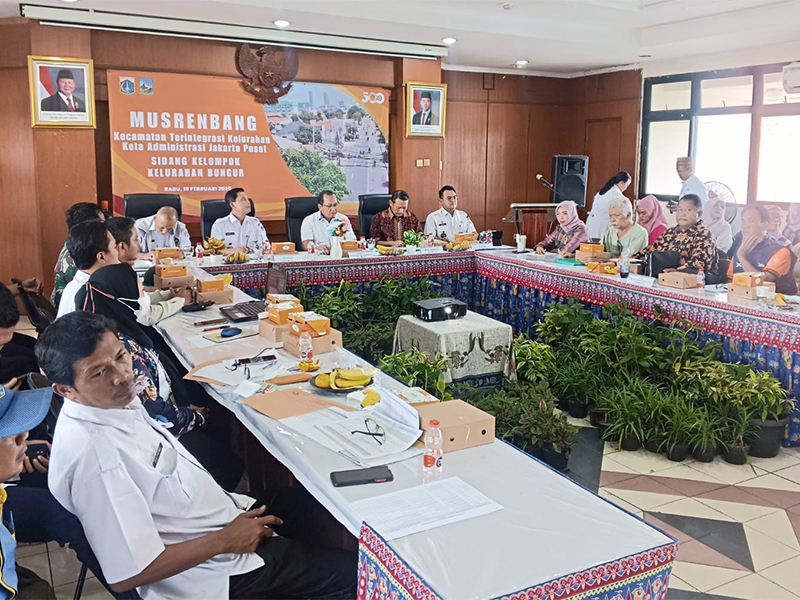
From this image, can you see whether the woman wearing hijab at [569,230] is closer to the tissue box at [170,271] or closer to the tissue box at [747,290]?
the tissue box at [747,290]

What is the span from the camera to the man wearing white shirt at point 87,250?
3.00 metres

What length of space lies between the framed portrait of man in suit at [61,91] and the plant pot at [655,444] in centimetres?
564

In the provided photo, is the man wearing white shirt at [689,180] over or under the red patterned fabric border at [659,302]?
over

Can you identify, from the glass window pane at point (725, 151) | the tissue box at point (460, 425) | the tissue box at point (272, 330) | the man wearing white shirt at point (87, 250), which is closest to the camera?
the tissue box at point (460, 425)

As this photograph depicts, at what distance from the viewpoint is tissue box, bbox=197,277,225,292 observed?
4.00 metres

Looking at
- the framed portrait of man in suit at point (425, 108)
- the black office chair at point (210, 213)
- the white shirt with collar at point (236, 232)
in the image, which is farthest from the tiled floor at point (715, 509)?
the framed portrait of man in suit at point (425, 108)

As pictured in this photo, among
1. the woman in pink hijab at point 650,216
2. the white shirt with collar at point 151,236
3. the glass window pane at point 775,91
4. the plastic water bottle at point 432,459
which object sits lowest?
the plastic water bottle at point 432,459

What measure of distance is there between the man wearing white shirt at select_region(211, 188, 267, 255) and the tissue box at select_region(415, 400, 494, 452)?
449 cm

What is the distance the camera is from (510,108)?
10172mm

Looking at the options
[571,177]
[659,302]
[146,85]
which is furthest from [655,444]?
[571,177]

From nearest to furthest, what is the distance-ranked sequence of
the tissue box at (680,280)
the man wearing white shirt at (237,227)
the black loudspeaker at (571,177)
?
the tissue box at (680,280), the man wearing white shirt at (237,227), the black loudspeaker at (571,177)

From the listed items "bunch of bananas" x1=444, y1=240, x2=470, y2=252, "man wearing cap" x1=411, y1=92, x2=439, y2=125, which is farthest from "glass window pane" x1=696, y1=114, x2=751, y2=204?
"bunch of bananas" x1=444, y1=240, x2=470, y2=252

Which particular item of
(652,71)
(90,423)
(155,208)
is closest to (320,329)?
(90,423)

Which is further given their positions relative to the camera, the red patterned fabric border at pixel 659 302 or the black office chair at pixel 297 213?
the black office chair at pixel 297 213
